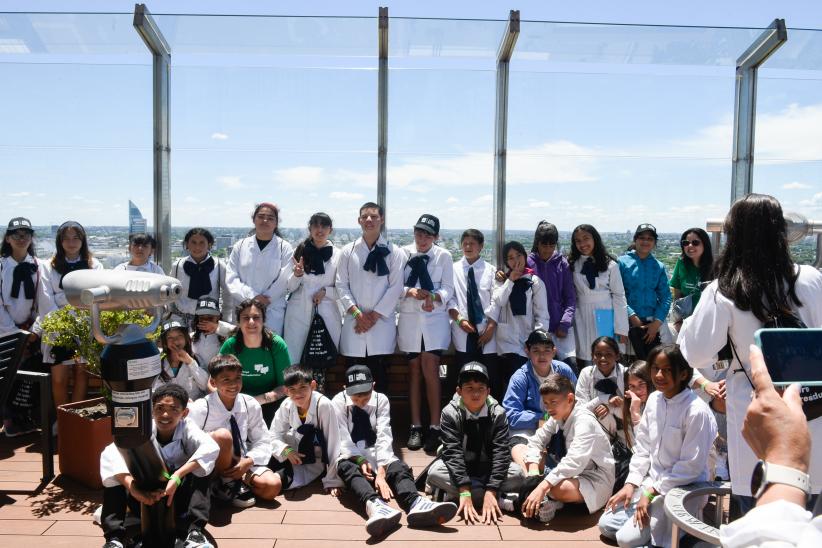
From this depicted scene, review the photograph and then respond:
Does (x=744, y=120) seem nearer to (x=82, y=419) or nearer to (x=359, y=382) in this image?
(x=359, y=382)

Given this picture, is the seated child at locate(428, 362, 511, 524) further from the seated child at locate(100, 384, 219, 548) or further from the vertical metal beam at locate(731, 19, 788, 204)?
the vertical metal beam at locate(731, 19, 788, 204)

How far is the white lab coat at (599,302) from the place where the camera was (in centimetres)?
502

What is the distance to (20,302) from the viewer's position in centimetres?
488

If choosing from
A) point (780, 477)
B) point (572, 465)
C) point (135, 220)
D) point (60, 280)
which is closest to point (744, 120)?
point (572, 465)

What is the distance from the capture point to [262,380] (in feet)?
14.6

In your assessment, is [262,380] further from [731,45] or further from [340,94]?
[731,45]

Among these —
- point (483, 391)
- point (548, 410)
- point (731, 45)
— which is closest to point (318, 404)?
point (483, 391)

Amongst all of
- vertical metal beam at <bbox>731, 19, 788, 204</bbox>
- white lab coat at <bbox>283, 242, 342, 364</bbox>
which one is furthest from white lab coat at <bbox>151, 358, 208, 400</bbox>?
vertical metal beam at <bbox>731, 19, 788, 204</bbox>

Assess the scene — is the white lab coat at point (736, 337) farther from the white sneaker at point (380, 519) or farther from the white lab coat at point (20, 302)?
the white lab coat at point (20, 302)

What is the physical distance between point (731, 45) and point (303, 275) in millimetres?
3939

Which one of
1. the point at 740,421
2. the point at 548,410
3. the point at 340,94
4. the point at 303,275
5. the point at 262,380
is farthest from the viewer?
the point at 340,94

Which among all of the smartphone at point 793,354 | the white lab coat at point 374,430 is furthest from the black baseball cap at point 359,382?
the smartphone at point 793,354

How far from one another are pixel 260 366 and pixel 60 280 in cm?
172

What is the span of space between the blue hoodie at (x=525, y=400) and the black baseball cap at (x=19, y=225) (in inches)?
148
